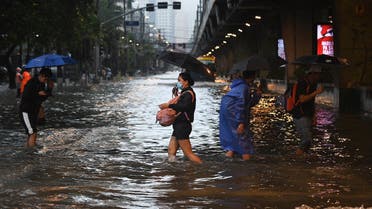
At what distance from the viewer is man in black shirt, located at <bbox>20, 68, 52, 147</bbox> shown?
1391 cm

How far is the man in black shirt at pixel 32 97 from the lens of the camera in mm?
13914

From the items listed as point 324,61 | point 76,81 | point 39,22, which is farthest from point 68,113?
point 76,81

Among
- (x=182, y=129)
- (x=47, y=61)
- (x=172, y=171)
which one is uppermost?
(x=47, y=61)

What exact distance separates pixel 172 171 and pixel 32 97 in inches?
158

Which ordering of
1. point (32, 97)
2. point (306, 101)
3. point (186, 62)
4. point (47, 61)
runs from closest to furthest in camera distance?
point (306, 101) → point (32, 97) → point (186, 62) → point (47, 61)

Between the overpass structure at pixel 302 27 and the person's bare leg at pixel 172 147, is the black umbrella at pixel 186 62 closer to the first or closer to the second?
the person's bare leg at pixel 172 147

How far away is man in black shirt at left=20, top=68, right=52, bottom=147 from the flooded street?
64 cm

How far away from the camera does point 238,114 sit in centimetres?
→ 1109

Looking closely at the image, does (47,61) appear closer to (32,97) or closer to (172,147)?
(32,97)

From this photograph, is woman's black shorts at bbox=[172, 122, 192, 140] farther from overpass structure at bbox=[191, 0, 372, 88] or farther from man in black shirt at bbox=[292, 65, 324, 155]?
overpass structure at bbox=[191, 0, 372, 88]

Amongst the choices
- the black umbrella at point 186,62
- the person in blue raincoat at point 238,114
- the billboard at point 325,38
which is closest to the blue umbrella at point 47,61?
the black umbrella at point 186,62

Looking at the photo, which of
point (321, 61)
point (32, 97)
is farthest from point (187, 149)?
point (32, 97)

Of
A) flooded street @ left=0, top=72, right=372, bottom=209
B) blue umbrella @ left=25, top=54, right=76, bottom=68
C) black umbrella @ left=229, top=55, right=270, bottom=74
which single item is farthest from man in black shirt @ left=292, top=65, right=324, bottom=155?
blue umbrella @ left=25, top=54, right=76, bottom=68

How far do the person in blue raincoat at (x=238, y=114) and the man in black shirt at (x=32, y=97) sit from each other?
4.18 metres
